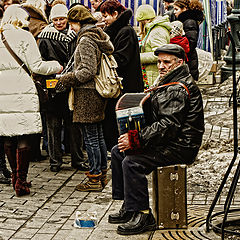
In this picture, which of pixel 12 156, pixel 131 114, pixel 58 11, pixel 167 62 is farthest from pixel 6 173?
pixel 167 62

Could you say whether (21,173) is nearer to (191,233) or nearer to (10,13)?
(10,13)

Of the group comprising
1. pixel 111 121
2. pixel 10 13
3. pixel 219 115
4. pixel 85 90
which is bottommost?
pixel 219 115

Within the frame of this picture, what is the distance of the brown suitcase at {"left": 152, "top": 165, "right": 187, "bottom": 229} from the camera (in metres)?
5.29

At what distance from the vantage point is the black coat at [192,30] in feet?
30.0

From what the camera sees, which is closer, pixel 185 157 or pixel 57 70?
pixel 185 157

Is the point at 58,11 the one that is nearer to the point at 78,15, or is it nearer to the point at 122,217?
the point at 78,15

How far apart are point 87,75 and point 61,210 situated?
1.50 meters

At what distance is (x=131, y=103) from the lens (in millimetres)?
5250

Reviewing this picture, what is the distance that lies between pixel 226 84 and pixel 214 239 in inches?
347

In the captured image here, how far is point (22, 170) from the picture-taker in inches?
263

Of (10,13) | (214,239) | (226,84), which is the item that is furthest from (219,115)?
(214,239)

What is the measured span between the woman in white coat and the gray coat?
15.5 inches

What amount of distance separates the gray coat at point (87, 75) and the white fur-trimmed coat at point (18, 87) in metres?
0.41

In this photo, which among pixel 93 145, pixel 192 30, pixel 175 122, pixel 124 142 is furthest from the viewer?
pixel 192 30
